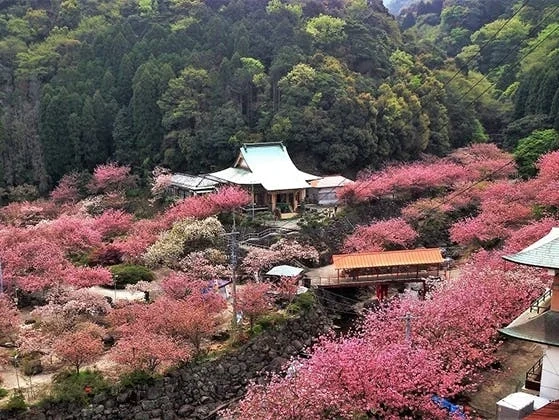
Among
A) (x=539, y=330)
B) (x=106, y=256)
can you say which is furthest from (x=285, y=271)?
(x=539, y=330)

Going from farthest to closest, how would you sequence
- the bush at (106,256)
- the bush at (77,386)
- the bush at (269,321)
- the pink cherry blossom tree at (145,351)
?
the bush at (106,256), the bush at (269,321), the pink cherry blossom tree at (145,351), the bush at (77,386)

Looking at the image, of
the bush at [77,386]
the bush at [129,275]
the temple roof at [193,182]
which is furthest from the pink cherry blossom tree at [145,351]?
the temple roof at [193,182]

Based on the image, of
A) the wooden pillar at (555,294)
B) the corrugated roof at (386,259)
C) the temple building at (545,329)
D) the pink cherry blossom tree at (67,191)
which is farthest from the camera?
the pink cherry blossom tree at (67,191)

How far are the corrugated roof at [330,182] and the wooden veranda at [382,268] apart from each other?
1085 centimetres

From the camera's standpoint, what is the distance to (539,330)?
1165 centimetres

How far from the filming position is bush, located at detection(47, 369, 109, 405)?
1659 centimetres

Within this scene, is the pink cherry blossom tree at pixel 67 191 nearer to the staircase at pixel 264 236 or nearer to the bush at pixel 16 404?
the staircase at pixel 264 236

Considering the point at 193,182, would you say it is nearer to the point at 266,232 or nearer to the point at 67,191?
the point at 266,232

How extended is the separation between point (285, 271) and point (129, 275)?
7.04m

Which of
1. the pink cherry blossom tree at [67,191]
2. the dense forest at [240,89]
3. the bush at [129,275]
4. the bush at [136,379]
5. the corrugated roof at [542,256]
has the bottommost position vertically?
the bush at [136,379]

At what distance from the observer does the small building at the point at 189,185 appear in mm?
35812

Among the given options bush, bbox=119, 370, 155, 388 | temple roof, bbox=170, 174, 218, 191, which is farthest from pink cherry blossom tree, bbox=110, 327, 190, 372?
temple roof, bbox=170, 174, 218, 191

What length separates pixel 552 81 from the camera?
45.0m

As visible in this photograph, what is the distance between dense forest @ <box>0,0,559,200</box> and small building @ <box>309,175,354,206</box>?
151 inches
